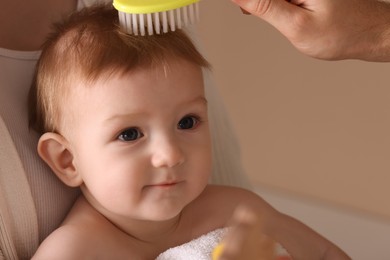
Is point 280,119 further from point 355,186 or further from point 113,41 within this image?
point 113,41

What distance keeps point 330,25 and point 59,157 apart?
42cm

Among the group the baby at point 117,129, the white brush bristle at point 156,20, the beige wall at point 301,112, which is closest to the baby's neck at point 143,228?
the baby at point 117,129

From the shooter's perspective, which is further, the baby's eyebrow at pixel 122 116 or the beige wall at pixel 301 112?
the beige wall at pixel 301 112

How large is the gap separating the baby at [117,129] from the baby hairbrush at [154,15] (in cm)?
2

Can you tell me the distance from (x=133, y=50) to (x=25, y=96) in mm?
211

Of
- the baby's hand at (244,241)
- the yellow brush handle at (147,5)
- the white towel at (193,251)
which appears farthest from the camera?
the white towel at (193,251)

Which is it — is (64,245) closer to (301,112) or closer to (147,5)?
(147,5)

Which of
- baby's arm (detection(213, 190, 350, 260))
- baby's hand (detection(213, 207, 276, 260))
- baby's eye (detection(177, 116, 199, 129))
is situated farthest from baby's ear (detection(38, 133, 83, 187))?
baby's hand (detection(213, 207, 276, 260))

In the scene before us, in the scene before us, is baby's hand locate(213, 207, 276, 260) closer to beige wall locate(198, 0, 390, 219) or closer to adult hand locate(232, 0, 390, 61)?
adult hand locate(232, 0, 390, 61)

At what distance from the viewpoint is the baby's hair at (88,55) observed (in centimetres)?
107

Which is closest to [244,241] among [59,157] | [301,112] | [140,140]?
[140,140]

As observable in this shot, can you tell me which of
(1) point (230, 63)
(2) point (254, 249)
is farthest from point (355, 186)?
(2) point (254, 249)

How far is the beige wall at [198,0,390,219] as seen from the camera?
6.41 ft

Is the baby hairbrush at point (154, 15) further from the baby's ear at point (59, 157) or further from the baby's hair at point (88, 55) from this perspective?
the baby's ear at point (59, 157)
